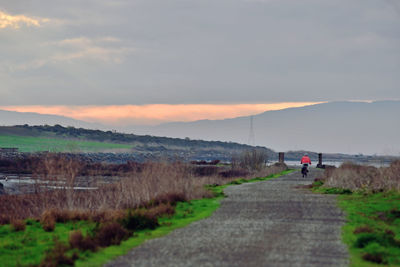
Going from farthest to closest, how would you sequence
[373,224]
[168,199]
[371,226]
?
[168,199]
[373,224]
[371,226]

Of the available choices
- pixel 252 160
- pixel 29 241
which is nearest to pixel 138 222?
pixel 29 241

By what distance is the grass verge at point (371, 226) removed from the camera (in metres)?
13.2

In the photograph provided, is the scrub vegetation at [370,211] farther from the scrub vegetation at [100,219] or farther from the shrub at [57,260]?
the shrub at [57,260]

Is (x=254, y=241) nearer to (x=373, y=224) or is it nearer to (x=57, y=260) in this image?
(x=57, y=260)

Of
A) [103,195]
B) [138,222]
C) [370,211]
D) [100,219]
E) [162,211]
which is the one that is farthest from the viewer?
[103,195]

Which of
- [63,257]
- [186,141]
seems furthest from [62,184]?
[186,141]

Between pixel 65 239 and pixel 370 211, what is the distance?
1182cm

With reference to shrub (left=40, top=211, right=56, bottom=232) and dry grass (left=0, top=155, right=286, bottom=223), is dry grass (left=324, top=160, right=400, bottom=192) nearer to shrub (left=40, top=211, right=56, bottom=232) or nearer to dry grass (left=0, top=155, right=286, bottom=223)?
dry grass (left=0, top=155, right=286, bottom=223)

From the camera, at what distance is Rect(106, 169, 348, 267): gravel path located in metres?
12.4

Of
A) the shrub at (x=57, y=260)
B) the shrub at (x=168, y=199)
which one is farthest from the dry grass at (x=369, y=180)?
the shrub at (x=57, y=260)

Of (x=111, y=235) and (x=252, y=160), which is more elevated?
(x=252, y=160)

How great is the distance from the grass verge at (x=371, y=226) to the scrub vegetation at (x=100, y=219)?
5151mm

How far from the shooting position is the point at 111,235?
49.8 feet

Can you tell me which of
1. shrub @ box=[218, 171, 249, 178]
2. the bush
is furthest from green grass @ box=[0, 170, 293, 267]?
the bush
